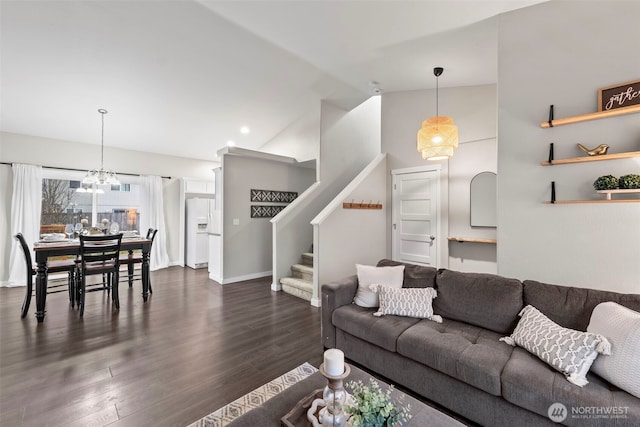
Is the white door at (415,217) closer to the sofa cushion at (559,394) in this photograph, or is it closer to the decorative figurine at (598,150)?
the decorative figurine at (598,150)

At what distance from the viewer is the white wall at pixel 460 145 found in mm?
4023

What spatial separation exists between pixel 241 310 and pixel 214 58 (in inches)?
139

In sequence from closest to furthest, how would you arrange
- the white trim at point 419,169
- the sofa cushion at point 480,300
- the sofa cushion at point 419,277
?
the sofa cushion at point 480,300
the sofa cushion at point 419,277
the white trim at point 419,169

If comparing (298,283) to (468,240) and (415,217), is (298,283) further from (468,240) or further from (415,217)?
(468,240)

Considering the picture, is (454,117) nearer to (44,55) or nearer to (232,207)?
(232,207)

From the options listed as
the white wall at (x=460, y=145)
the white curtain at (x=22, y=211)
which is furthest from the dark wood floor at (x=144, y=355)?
the white wall at (x=460, y=145)

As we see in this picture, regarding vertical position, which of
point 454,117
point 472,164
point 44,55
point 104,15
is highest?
point 104,15

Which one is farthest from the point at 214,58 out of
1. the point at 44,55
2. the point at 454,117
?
the point at 454,117

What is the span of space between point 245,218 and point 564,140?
15.6 feet

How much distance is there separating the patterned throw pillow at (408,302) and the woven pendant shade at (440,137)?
1726 millimetres

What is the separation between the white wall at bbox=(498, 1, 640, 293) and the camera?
2305mm

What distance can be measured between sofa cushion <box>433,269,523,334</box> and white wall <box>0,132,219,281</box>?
613cm

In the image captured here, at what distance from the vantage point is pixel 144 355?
2.52 meters

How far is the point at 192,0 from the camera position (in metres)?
2.95
